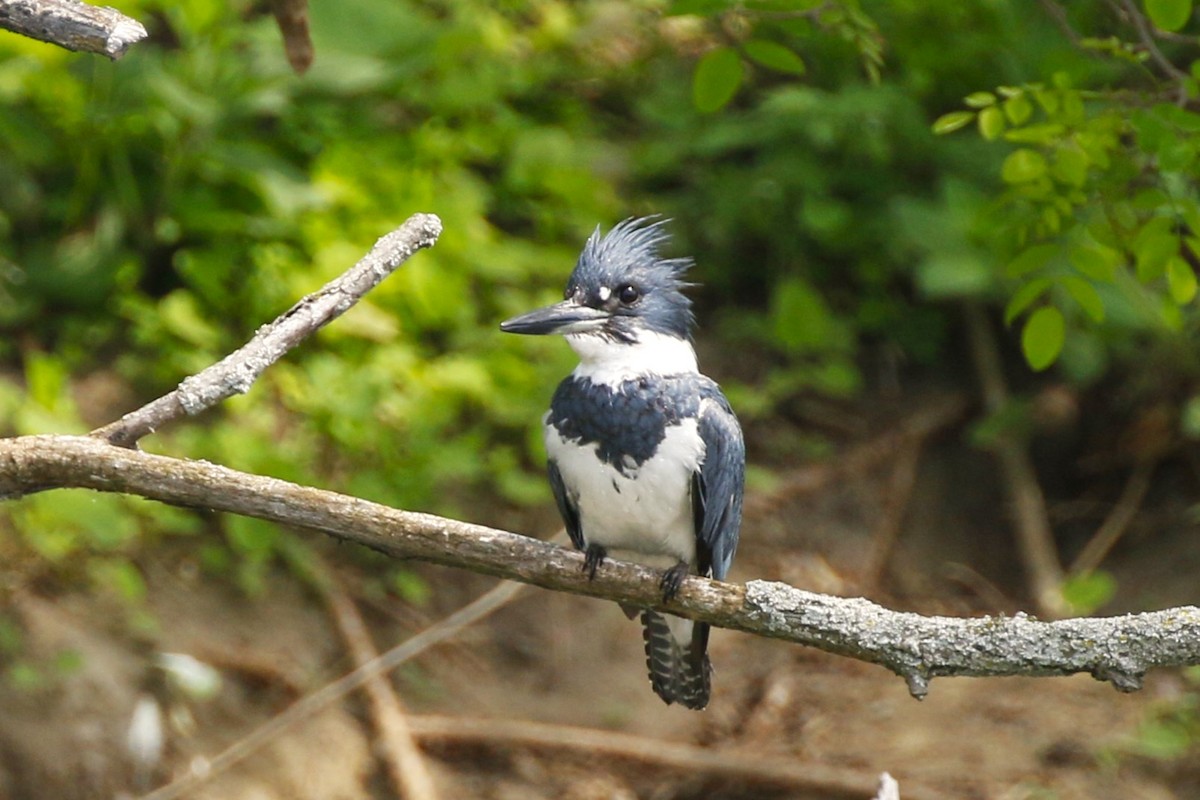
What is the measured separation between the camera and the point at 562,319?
279 centimetres

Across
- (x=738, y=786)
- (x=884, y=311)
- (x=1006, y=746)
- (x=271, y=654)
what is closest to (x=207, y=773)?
(x=271, y=654)

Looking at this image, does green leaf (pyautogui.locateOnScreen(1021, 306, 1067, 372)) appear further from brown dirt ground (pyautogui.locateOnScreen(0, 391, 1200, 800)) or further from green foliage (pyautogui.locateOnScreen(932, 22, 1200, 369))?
brown dirt ground (pyautogui.locateOnScreen(0, 391, 1200, 800))

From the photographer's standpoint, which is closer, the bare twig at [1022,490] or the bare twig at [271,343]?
the bare twig at [271,343]

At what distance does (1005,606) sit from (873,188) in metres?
1.55

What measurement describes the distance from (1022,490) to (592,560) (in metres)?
→ 2.77

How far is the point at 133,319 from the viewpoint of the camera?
452cm

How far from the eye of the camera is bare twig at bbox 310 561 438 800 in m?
3.80

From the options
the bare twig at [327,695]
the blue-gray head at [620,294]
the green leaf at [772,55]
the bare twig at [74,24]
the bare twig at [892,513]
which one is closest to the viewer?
the bare twig at [74,24]

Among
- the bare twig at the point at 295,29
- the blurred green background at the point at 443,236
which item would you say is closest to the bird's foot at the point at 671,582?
the bare twig at the point at 295,29

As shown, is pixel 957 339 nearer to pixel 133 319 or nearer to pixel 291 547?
pixel 291 547

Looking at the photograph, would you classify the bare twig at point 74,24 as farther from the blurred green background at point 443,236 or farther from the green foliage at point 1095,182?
the blurred green background at point 443,236

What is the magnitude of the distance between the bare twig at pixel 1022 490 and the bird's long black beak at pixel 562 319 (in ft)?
7.79

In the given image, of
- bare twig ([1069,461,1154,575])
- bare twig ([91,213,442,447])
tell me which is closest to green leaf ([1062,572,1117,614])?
bare twig ([1069,461,1154,575])

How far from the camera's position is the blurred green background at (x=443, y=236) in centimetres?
429
